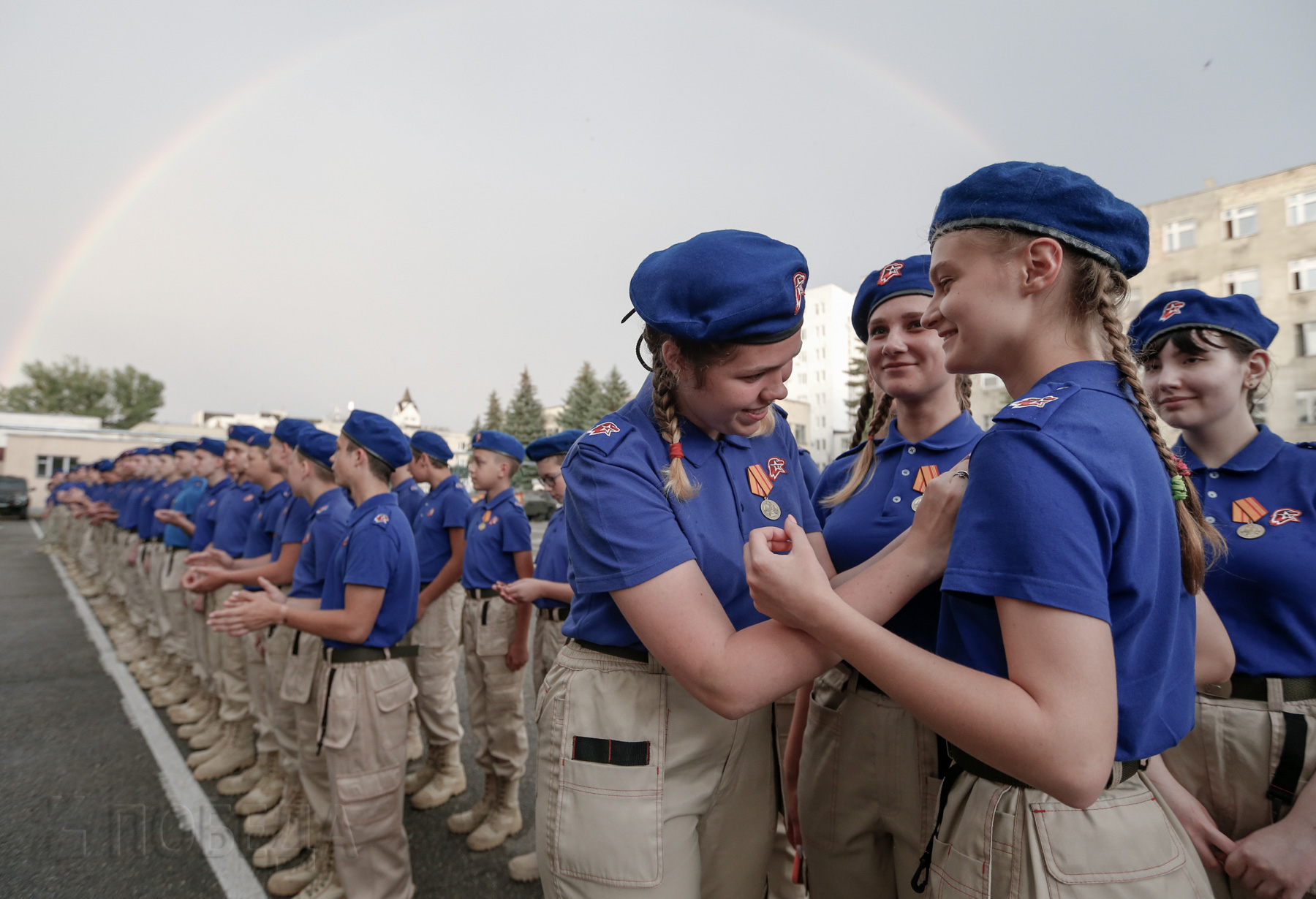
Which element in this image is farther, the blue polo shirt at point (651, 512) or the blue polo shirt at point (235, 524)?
the blue polo shirt at point (235, 524)

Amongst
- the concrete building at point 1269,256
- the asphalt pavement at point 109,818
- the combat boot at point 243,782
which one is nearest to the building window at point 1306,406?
the concrete building at point 1269,256

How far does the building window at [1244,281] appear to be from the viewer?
26203mm

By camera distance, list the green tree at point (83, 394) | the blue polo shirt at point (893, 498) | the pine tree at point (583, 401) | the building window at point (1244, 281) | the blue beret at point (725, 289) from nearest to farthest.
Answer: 1. the blue beret at point (725, 289)
2. the blue polo shirt at point (893, 498)
3. the building window at point (1244, 281)
4. the pine tree at point (583, 401)
5. the green tree at point (83, 394)

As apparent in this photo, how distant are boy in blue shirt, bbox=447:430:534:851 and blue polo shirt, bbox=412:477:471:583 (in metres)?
0.14

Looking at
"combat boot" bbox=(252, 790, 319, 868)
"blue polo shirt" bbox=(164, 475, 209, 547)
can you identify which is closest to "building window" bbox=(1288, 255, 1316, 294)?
"combat boot" bbox=(252, 790, 319, 868)

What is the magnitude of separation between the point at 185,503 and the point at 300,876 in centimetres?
697

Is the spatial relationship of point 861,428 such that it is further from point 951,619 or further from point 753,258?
point 951,619

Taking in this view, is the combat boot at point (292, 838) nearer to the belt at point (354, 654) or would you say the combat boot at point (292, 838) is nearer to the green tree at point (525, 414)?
the belt at point (354, 654)

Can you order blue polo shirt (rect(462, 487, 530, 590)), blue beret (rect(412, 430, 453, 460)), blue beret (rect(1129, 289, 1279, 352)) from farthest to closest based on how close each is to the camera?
1. blue beret (rect(412, 430, 453, 460))
2. blue polo shirt (rect(462, 487, 530, 590))
3. blue beret (rect(1129, 289, 1279, 352))

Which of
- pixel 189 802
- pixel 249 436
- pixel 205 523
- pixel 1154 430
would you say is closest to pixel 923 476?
pixel 1154 430

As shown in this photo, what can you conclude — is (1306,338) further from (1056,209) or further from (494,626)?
(1056,209)

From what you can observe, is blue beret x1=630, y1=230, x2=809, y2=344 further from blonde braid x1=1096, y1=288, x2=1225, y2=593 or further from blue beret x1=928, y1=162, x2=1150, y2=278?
blonde braid x1=1096, y1=288, x2=1225, y2=593

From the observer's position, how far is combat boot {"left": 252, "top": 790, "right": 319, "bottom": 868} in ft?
12.8

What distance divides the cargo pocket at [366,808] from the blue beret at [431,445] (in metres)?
3.60
